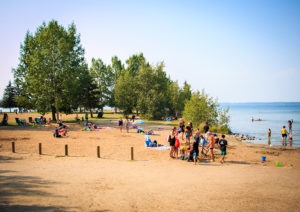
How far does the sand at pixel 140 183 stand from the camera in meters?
7.54

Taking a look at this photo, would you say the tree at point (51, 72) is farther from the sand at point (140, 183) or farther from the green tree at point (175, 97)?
the green tree at point (175, 97)

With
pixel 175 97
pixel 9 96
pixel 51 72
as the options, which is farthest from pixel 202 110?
pixel 9 96

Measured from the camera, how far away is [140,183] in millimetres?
9797

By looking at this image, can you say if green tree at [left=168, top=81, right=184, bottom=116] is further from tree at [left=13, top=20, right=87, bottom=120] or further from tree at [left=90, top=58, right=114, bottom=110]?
tree at [left=13, top=20, right=87, bottom=120]

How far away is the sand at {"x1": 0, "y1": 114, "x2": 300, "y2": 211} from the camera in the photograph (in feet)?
24.8

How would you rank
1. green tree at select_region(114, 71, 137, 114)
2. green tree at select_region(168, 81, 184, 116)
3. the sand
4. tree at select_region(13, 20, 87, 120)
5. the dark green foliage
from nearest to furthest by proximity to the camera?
1. the sand
2. the dark green foliage
3. tree at select_region(13, 20, 87, 120)
4. green tree at select_region(114, 71, 137, 114)
5. green tree at select_region(168, 81, 184, 116)

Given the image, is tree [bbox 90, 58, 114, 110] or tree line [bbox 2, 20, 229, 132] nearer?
tree line [bbox 2, 20, 229, 132]

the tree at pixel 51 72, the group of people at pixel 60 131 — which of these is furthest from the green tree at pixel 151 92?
the group of people at pixel 60 131

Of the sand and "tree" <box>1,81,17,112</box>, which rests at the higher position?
"tree" <box>1,81,17,112</box>

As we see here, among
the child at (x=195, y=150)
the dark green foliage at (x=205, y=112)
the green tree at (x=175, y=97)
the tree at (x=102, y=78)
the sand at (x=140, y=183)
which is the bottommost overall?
the sand at (x=140, y=183)

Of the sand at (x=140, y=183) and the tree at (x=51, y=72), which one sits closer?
the sand at (x=140, y=183)

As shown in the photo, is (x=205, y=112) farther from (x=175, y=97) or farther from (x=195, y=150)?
(x=175, y=97)

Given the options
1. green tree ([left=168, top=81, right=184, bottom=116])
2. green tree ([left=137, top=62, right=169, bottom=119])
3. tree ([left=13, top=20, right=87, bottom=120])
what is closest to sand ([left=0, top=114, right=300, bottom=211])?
tree ([left=13, top=20, right=87, bottom=120])

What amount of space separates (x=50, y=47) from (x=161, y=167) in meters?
29.2
